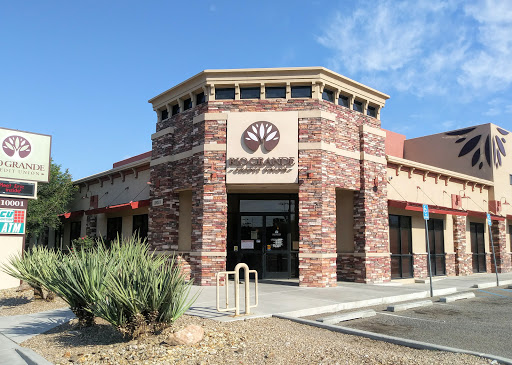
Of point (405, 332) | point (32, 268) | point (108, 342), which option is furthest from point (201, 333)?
point (32, 268)

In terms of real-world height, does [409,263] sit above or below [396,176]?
below

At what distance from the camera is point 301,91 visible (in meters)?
16.1

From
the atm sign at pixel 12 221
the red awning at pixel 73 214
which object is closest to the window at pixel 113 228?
the red awning at pixel 73 214

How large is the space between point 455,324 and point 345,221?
8.38 m

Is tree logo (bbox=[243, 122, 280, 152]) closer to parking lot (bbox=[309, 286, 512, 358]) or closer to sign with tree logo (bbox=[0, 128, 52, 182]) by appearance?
parking lot (bbox=[309, 286, 512, 358])

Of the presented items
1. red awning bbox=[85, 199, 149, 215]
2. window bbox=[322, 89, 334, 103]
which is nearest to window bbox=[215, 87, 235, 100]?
window bbox=[322, 89, 334, 103]

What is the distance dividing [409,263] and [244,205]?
8005mm

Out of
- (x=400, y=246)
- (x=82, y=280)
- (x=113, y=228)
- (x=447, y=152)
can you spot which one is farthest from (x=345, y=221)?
(x=447, y=152)

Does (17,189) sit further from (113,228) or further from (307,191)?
(307,191)

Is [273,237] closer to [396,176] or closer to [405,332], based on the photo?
[396,176]

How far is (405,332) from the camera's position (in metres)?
8.18

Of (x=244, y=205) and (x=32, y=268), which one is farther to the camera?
(x=244, y=205)

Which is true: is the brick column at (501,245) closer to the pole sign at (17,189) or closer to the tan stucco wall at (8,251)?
the pole sign at (17,189)

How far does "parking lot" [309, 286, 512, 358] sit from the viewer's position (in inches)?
287
